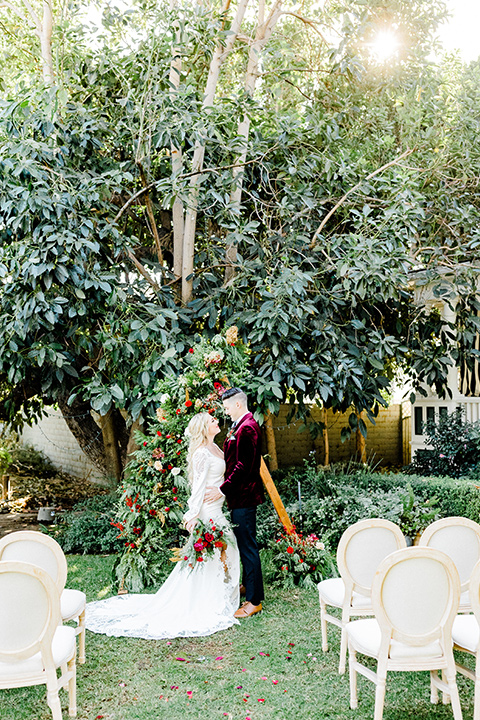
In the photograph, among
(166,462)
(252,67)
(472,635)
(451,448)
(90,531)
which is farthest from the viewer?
(451,448)

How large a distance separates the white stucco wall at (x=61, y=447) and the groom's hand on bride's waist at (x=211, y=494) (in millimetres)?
6376

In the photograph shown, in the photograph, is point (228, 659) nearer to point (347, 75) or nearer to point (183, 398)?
point (183, 398)

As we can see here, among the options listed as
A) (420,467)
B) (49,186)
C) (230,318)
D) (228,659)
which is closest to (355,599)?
(228,659)

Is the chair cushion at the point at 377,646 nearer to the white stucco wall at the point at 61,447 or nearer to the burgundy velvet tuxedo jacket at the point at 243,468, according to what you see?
the burgundy velvet tuxedo jacket at the point at 243,468

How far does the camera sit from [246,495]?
4.93 meters

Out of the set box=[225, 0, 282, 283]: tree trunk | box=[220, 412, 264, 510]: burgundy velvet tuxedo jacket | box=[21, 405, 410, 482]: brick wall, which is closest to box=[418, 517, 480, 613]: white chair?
box=[220, 412, 264, 510]: burgundy velvet tuxedo jacket

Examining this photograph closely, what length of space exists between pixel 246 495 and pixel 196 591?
2.62ft

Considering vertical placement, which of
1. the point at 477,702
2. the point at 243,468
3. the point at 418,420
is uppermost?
the point at 418,420

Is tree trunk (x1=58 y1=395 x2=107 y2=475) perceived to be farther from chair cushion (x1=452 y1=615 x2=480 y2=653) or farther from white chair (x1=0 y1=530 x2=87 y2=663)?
chair cushion (x1=452 y1=615 x2=480 y2=653)

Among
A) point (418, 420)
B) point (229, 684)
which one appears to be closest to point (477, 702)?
point (229, 684)

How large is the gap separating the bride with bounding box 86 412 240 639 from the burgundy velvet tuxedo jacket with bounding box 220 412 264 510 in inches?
4.6

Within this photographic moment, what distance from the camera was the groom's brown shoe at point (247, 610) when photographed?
4.83 meters

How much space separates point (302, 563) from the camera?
18.7 ft

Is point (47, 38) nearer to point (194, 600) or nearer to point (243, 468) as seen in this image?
point (243, 468)
